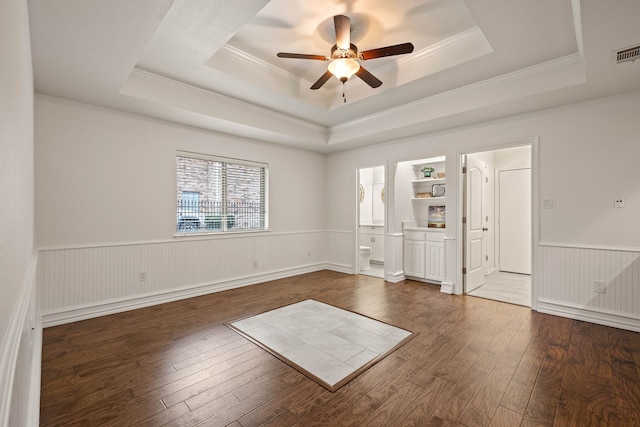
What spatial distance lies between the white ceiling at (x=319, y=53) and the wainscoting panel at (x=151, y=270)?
1.79 meters

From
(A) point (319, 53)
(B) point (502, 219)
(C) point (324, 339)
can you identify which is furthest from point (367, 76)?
(B) point (502, 219)

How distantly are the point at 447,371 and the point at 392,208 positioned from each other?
3292mm

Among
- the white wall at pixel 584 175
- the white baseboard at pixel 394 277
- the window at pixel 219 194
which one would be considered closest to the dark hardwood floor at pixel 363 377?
the white wall at pixel 584 175

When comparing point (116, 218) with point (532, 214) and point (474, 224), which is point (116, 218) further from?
point (532, 214)

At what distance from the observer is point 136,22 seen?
6.83 ft

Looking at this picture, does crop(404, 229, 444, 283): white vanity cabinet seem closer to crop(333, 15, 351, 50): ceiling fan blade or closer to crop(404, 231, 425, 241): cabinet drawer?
crop(404, 231, 425, 241): cabinet drawer

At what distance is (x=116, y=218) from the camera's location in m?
3.72

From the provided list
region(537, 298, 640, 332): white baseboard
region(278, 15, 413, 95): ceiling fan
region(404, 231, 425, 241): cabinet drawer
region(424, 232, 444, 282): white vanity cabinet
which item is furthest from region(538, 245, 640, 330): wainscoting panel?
region(278, 15, 413, 95): ceiling fan

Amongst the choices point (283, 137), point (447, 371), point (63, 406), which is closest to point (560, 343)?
point (447, 371)

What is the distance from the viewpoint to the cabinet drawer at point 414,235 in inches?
205

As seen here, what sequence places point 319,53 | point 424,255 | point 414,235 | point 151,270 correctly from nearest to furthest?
1. point 319,53
2. point 151,270
3. point 424,255
4. point 414,235

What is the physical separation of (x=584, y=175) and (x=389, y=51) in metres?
2.77

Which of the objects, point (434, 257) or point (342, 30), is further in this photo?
point (434, 257)

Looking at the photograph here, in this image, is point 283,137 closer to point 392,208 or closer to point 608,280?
point 392,208
